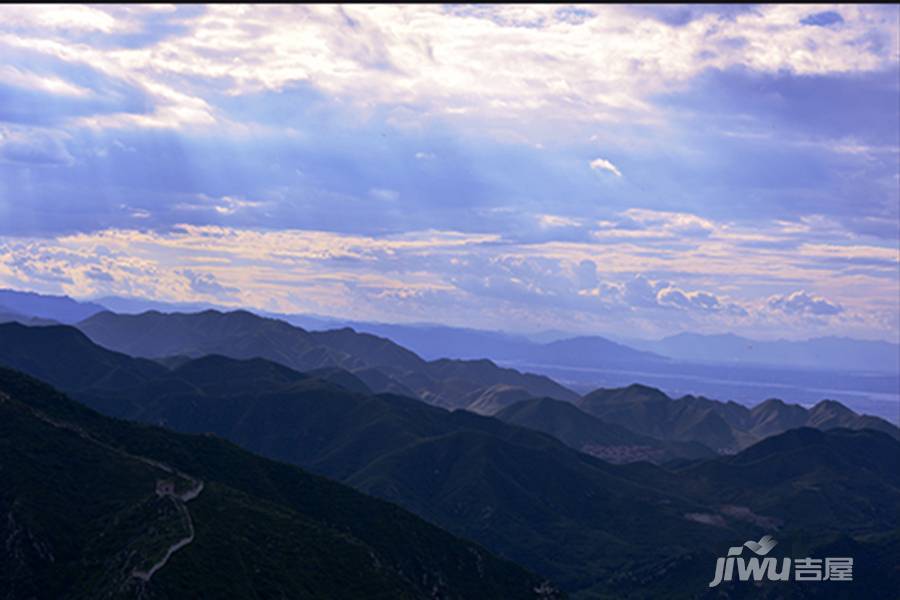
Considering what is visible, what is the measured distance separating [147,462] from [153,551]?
32.3 m

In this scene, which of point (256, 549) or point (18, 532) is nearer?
point (18, 532)

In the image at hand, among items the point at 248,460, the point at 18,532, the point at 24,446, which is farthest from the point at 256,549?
the point at 248,460

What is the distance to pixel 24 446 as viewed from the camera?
116 metres

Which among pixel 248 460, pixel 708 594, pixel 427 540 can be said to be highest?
pixel 248 460

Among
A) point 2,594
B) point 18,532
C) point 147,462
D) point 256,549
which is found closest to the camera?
point 2,594

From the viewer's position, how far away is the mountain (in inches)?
3807

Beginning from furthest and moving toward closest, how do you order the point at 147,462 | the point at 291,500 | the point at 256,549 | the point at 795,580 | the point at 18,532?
the point at 795,580 < the point at 291,500 < the point at 147,462 < the point at 256,549 < the point at 18,532

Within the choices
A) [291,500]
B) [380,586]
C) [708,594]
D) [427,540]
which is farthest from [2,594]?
[708,594]

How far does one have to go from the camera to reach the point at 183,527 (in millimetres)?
103438

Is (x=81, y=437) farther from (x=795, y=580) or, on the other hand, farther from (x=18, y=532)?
(x=795, y=580)

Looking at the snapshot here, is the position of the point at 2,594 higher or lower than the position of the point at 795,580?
higher

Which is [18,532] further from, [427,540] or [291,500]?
[427,540]

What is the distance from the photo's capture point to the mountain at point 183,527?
96.7m

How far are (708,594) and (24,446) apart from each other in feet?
472
